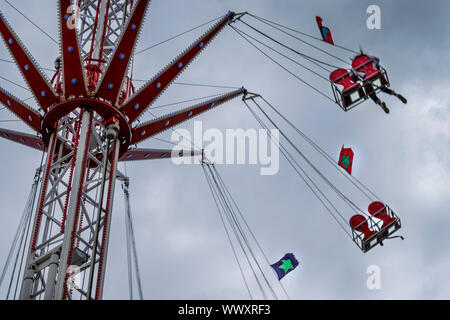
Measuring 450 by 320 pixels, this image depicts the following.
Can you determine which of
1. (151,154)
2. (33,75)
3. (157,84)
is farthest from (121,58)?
(151,154)

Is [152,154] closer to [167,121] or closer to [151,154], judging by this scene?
[151,154]

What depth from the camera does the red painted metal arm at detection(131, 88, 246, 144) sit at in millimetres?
24688

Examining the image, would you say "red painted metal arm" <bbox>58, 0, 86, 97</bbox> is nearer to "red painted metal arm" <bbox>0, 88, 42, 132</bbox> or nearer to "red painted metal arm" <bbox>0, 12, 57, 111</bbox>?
"red painted metal arm" <bbox>0, 12, 57, 111</bbox>

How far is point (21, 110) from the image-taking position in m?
24.0

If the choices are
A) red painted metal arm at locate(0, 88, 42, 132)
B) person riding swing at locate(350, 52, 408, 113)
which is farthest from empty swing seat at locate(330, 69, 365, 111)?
red painted metal arm at locate(0, 88, 42, 132)

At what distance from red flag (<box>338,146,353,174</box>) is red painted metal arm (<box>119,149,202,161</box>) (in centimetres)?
712

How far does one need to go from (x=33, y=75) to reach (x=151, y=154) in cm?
586

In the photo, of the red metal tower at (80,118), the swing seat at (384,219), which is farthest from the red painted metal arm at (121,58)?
the swing seat at (384,219)
